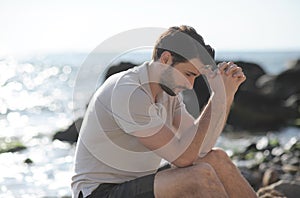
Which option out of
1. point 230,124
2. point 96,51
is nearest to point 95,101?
point 96,51

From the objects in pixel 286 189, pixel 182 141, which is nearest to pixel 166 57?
pixel 182 141

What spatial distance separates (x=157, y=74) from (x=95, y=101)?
358 millimetres

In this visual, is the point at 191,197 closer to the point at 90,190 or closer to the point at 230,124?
the point at 90,190

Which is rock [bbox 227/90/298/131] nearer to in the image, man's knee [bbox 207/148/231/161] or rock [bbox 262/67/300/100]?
rock [bbox 262/67/300/100]

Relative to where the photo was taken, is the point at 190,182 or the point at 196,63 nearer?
the point at 190,182

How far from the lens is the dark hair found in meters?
3.33

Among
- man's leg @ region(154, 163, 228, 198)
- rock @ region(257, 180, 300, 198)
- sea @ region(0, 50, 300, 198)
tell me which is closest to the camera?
man's leg @ region(154, 163, 228, 198)

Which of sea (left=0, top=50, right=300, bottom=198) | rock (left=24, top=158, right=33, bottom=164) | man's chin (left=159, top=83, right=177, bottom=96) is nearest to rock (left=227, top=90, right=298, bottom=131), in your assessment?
sea (left=0, top=50, right=300, bottom=198)

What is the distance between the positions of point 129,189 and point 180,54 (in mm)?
736

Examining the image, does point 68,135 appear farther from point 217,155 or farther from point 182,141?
point 182,141

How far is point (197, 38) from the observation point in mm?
3383

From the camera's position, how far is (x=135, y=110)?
3.23m

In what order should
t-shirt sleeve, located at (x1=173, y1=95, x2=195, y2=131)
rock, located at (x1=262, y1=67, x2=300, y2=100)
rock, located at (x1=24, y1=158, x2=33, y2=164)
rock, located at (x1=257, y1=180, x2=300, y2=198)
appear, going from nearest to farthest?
t-shirt sleeve, located at (x1=173, y1=95, x2=195, y2=131)
rock, located at (x1=257, y1=180, x2=300, y2=198)
rock, located at (x1=24, y1=158, x2=33, y2=164)
rock, located at (x1=262, y1=67, x2=300, y2=100)

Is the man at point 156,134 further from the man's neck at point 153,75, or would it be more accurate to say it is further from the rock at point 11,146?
the rock at point 11,146
